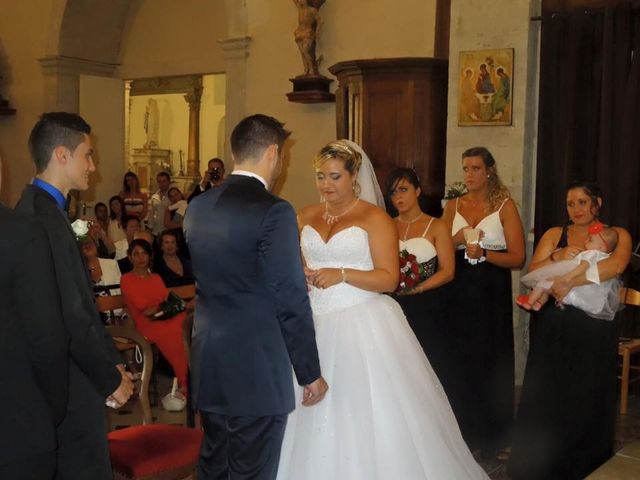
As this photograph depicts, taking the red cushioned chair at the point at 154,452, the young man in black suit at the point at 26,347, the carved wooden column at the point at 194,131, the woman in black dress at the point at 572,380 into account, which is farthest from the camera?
the carved wooden column at the point at 194,131

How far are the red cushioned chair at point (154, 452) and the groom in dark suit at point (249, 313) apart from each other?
0.38m

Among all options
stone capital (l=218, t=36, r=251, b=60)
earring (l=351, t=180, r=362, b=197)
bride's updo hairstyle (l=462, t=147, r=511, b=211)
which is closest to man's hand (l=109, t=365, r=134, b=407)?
earring (l=351, t=180, r=362, b=197)

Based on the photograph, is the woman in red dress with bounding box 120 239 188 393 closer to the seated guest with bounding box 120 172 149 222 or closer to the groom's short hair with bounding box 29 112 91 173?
the groom's short hair with bounding box 29 112 91 173

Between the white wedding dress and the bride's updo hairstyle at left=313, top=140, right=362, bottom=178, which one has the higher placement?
the bride's updo hairstyle at left=313, top=140, right=362, bottom=178

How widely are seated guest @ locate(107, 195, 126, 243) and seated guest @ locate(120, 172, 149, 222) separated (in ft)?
0.48

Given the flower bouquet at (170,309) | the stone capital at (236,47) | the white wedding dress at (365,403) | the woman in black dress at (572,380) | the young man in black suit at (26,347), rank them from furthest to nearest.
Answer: the stone capital at (236,47), the flower bouquet at (170,309), the woman in black dress at (572,380), the white wedding dress at (365,403), the young man in black suit at (26,347)

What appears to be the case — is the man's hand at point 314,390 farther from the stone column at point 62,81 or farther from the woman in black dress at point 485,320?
the stone column at point 62,81

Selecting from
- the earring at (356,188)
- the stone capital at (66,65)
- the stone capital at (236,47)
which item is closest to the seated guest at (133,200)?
the stone capital at (66,65)

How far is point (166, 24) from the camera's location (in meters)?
11.8

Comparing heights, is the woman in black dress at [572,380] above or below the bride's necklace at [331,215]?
below

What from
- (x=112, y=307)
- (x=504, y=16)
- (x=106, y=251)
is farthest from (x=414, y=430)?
(x=106, y=251)

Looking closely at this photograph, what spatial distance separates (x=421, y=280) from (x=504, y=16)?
3012mm

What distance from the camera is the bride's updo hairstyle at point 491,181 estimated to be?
4.90 metres

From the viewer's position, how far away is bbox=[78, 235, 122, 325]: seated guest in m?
6.31
